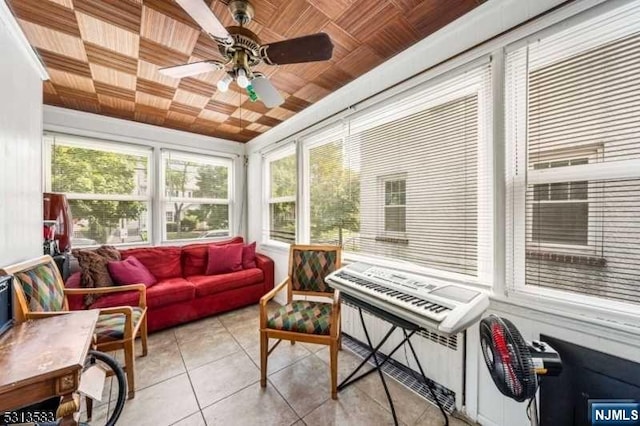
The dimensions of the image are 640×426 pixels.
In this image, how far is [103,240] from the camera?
316 centimetres

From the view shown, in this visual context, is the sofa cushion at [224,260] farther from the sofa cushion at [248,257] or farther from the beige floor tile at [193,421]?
the beige floor tile at [193,421]

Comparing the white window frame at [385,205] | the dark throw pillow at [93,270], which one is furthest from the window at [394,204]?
the dark throw pillow at [93,270]

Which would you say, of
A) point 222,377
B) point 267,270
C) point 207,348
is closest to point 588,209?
point 222,377

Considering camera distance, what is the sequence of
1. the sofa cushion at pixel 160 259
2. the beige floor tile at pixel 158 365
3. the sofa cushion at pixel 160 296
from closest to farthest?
1. the beige floor tile at pixel 158 365
2. the sofa cushion at pixel 160 296
3. the sofa cushion at pixel 160 259

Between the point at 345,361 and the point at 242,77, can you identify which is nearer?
the point at 242,77

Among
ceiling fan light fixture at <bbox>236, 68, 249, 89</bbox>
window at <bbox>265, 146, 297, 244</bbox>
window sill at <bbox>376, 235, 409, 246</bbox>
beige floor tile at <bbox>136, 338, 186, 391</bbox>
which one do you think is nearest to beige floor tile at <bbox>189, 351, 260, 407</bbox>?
beige floor tile at <bbox>136, 338, 186, 391</bbox>

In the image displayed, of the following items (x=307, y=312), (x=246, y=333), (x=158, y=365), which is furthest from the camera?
(x=246, y=333)

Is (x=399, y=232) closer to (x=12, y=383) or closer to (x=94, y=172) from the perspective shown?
(x=12, y=383)

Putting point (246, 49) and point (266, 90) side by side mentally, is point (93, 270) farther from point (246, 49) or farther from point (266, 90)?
point (246, 49)

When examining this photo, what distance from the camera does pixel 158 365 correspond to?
2061mm

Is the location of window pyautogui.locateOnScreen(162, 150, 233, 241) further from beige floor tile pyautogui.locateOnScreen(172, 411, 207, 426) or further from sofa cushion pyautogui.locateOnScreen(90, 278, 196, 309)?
beige floor tile pyautogui.locateOnScreen(172, 411, 207, 426)

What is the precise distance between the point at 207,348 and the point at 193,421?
34.4 inches

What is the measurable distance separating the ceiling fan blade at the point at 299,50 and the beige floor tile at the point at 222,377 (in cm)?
235

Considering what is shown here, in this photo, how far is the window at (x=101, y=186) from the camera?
293 centimetres
